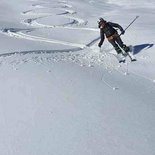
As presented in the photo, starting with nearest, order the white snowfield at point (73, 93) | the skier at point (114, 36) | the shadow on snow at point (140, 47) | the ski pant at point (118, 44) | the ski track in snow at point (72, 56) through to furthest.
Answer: the white snowfield at point (73, 93), the ski track in snow at point (72, 56), the skier at point (114, 36), the ski pant at point (118, 44), the shadow on snow at point (140, 47)

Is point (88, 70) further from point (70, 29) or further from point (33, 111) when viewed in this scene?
point (70, 29)

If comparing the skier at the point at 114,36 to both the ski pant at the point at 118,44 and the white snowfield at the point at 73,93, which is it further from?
the white snowfield at the point at 73,93

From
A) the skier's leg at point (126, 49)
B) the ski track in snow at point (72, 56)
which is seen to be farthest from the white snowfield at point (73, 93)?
the skier's leg at point (126, 49)

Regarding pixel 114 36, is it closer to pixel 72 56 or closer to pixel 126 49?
pixel 126 49

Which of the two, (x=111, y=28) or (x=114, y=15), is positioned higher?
(x=111, y=28)

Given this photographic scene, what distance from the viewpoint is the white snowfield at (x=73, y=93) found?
9.87 meters

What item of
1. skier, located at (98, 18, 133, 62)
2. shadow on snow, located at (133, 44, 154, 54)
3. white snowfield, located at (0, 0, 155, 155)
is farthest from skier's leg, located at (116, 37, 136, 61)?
shadow on snow, located at (133, 44, 154, 54)

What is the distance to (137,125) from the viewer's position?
10.7 metres

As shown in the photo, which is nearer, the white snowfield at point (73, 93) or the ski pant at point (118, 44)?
the white snowfield at point (73, 93)

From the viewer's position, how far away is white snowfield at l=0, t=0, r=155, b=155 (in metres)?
9.87

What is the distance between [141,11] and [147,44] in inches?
393

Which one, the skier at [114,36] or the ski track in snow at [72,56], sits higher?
the skier at [114,36]

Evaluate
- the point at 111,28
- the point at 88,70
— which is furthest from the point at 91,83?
the point at 111,28

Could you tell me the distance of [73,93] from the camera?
40.7ft
